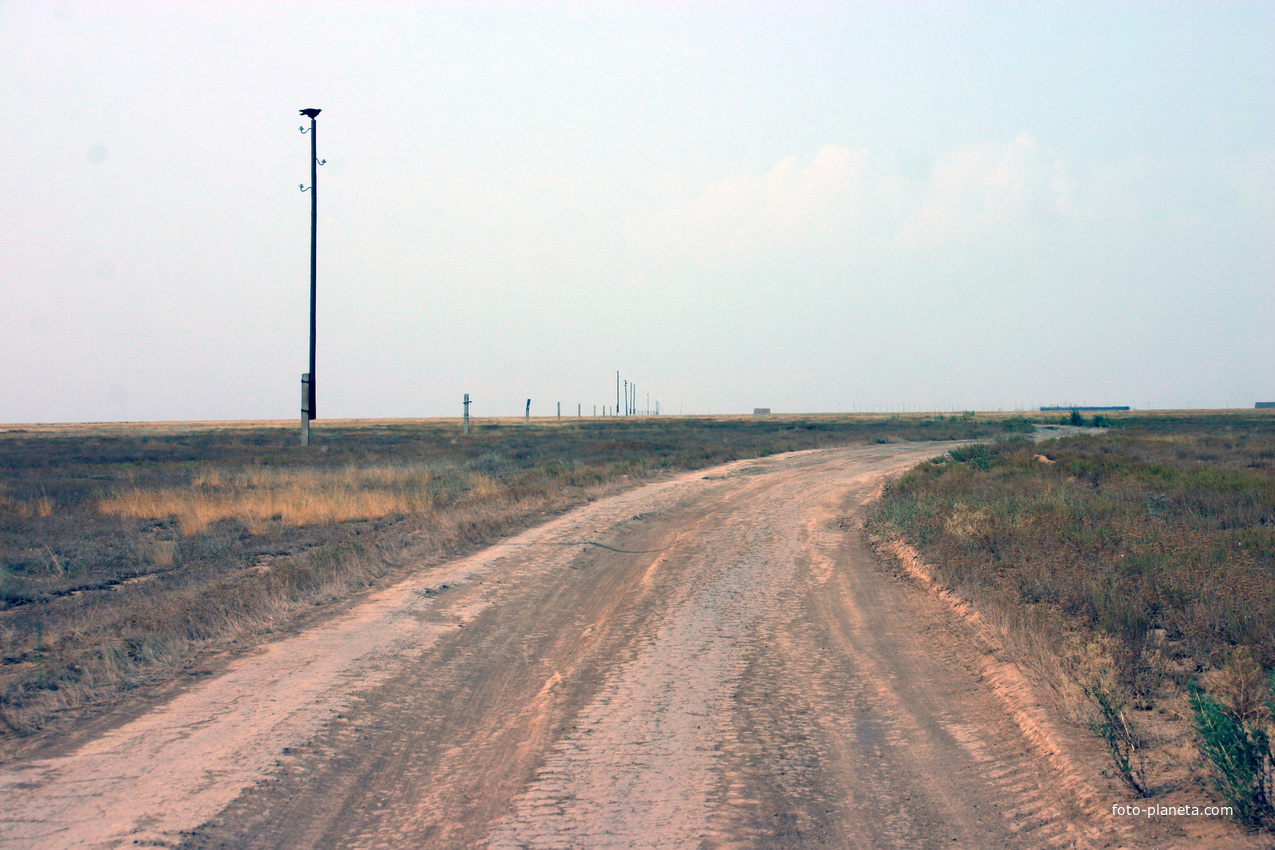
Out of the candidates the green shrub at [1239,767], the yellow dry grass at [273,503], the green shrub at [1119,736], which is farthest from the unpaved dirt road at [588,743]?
the yellow dry grass at [273,503]

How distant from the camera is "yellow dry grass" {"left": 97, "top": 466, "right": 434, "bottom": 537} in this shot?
713 inches

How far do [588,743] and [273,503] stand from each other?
651 inches

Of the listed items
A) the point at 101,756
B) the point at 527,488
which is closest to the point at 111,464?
the point at 527,488

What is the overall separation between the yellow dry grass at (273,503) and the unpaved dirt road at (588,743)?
370 inches

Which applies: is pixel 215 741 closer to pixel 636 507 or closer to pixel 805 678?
pixel 805 678

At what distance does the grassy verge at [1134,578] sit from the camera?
18.4 ft

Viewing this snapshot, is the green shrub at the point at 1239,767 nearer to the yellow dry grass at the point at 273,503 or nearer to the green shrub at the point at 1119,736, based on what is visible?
the green shrub at the point at 1119,736

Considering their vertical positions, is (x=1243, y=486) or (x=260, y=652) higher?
(x=1243, y=486)

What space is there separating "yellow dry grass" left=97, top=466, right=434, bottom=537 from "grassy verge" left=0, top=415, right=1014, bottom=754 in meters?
0.05

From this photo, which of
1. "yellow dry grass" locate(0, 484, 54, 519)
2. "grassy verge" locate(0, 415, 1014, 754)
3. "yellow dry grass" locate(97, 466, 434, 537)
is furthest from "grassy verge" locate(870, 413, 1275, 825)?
"yellow dry grass" locate(0, 484, 54, 519)

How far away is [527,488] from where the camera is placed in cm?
2144

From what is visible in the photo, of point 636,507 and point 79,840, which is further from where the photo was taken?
point 636,507

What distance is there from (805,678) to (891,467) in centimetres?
2364

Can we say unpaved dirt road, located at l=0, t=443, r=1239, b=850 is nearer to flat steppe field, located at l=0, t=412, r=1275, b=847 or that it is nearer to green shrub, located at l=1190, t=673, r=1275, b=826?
flat steppe field, located at l=0, t=412, r=1275, b=847
